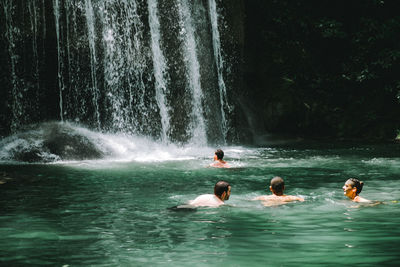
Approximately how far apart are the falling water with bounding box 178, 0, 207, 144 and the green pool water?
7.83 meters

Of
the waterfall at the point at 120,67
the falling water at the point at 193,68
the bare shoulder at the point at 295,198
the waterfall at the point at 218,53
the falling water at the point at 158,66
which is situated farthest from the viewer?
the waterfall at the point at 218,53

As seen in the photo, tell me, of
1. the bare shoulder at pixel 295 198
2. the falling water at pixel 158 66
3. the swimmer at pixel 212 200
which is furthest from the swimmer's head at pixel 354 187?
the falling water at pixel 158 66

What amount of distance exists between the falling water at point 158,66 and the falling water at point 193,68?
1.14m

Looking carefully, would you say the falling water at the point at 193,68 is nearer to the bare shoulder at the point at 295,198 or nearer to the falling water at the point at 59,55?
the falling water at the point at 59,55

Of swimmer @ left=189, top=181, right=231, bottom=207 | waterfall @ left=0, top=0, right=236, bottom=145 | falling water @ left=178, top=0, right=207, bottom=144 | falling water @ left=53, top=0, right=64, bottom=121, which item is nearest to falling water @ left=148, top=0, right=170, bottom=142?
waterfall @ left=0, top=0, right=236, bottom=145

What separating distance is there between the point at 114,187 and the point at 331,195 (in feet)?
13.1

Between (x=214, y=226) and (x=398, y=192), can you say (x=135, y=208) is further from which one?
(x=398, y=192)

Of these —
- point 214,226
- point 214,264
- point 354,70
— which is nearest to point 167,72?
point 354,70

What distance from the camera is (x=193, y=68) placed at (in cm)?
2230

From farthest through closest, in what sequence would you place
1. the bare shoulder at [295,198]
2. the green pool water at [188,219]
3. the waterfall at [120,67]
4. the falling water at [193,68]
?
the falling water at [193,68] < the waterfall at [120,67] < the bare shoulder at [295,198] < the green pool water at [188,219]

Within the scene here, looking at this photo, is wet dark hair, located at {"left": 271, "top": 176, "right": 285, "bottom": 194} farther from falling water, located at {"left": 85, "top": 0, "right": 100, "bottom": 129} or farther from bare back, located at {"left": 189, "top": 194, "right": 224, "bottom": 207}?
falling water, located at {"left": 85, "top": 0, "right": 100, "bottom": 129}

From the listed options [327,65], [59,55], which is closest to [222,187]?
[59,55]

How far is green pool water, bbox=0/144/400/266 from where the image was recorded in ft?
18.7

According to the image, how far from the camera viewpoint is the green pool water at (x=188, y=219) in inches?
224
